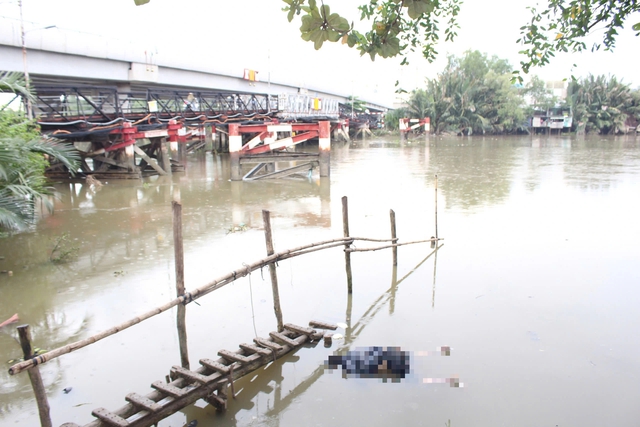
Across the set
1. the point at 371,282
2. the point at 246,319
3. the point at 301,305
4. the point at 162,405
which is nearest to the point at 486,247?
the point at 371,282

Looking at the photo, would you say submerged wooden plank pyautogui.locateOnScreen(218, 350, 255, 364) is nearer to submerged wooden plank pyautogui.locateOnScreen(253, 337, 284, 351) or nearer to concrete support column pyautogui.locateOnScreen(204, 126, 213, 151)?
submerged wooden plank pyautogui.locateOnScreen(253, 337, 284, 351)

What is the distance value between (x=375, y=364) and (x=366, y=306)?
5.32 ft

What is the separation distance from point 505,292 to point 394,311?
5.51 feet

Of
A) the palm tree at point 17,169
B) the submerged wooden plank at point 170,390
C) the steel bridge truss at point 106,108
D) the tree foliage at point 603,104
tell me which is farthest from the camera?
the tree foliage at point 603,104

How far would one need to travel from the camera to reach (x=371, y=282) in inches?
302

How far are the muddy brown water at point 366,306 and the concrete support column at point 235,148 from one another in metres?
3.80

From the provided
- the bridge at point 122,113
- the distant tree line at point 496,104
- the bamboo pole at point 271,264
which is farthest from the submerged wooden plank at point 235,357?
the distant tree line at point 496,104

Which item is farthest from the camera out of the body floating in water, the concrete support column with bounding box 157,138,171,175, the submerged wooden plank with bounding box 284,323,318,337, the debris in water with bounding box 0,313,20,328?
the concrete support column with bounding box 157,138,171,175

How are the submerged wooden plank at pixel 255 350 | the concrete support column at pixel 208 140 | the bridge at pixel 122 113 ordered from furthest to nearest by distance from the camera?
the concrete support column at pixel 208 140 → the bridge at pixel 122 113 → the submerged wooden plank at pixel 255 350

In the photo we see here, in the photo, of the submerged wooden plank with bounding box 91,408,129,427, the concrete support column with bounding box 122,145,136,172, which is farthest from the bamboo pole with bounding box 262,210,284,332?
the concrete support column with bounding box 122,145,136,172

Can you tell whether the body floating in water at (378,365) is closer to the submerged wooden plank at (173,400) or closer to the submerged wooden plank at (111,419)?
the submerged wooden plank at (173,400)

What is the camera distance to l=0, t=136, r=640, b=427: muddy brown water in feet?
15.4

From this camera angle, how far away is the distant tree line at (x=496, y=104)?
164ft

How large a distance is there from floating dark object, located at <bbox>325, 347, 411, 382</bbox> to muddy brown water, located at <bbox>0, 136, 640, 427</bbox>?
12cm
